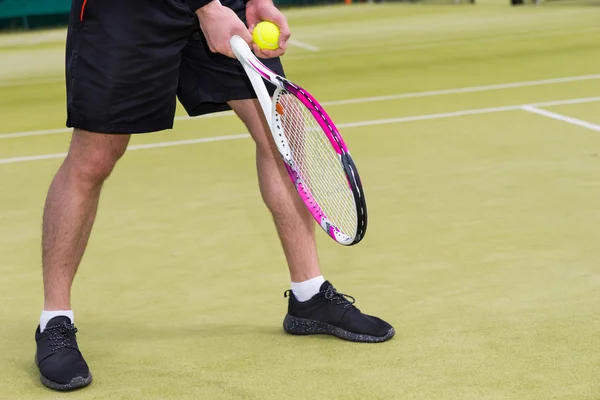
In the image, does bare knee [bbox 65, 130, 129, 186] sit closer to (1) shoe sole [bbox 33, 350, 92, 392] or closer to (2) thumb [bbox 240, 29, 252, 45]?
(2) thumb [bbox 240, 29, 252, 45]

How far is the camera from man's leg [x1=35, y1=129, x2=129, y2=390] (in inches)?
119

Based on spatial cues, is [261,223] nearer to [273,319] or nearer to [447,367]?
[273,319]

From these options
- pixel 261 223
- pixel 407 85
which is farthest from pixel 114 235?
pixel 407 85

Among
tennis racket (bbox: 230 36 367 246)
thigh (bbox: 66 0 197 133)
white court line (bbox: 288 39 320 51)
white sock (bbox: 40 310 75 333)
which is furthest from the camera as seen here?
white court line (bbox: 288 39 320 51)

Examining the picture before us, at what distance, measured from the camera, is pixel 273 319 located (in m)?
3.44

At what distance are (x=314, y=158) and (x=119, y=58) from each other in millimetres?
595

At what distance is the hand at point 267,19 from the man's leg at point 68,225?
0.45 metres

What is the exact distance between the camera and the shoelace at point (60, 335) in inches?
119

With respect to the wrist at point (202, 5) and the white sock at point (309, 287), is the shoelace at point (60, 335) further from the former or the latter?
the wrist at point (202, 5)

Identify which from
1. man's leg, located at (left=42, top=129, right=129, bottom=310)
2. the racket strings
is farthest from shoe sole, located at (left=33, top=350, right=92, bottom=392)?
the racket strings

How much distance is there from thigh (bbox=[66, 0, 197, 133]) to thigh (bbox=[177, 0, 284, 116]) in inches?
4.4

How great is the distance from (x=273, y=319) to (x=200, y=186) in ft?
6.71

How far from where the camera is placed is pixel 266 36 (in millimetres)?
2973

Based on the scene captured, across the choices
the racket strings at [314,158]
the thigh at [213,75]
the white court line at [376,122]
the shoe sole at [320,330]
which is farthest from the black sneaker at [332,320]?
the white court line at [376,122]
